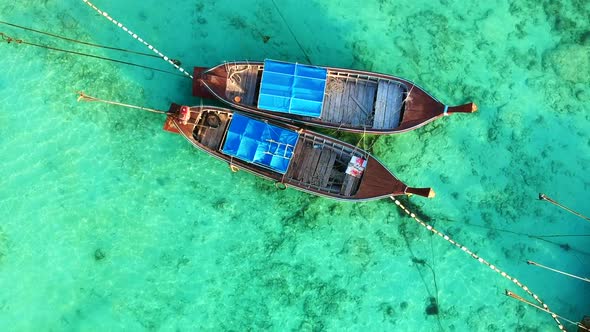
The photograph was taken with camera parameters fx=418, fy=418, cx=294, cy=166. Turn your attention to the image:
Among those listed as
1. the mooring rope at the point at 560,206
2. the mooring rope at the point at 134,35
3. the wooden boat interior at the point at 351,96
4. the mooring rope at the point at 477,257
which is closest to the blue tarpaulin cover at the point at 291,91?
the wooden boat interior at the point at 351,96

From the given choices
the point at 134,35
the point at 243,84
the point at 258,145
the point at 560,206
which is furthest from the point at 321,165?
the point at 560,206

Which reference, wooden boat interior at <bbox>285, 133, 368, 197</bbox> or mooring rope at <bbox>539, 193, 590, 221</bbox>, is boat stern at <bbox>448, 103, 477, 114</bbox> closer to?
wooden boat interior at <bbox>285, 133, 368, 197</bbox>

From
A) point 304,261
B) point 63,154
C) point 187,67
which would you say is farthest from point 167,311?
point 187,67

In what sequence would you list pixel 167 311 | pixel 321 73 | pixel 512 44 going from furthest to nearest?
1. pixel 512 44
2. pixel 167 311
3. pixel 321 73

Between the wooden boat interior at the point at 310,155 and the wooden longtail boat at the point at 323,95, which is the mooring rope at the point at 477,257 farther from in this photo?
the wooden longtail boat at the point at 323,95

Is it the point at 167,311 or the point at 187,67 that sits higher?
the point at 187,67

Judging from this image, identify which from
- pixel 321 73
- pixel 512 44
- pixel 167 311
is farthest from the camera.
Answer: pixel 512 44

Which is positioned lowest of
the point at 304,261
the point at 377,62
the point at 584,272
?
the point at 304,261

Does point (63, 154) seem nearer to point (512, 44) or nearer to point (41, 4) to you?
point (41, 4)

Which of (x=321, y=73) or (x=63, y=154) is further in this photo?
(x=63, y=154)
